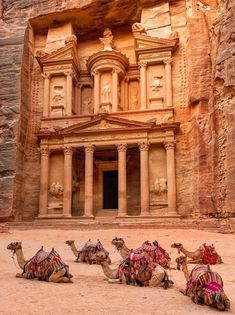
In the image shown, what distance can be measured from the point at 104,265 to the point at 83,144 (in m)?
16.8

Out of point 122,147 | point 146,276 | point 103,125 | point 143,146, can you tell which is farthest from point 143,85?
point 146,276

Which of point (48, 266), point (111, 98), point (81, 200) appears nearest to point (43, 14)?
point (111, 98)

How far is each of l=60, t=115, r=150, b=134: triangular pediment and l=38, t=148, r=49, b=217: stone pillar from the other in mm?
1973

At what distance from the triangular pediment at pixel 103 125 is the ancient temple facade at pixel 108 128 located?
0.21 ft

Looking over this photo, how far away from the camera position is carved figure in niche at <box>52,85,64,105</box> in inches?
1006

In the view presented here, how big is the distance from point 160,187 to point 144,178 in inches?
45.1

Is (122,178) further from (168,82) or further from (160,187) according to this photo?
(168,82)

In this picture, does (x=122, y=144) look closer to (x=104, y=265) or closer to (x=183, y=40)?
(x=183, y=40)

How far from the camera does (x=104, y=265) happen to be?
6336mm

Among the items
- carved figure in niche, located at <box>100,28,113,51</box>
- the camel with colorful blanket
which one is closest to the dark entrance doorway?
carved figure in niche, located at <box>100,28,113,51</box>

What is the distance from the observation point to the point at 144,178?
71.6ft

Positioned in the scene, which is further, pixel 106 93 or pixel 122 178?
pixel 106 93

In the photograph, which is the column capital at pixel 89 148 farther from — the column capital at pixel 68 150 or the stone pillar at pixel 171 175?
the stone pillar at pixel 171 175

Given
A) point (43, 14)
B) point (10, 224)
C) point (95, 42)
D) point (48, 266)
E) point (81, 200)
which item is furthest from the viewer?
point (95, 42)
